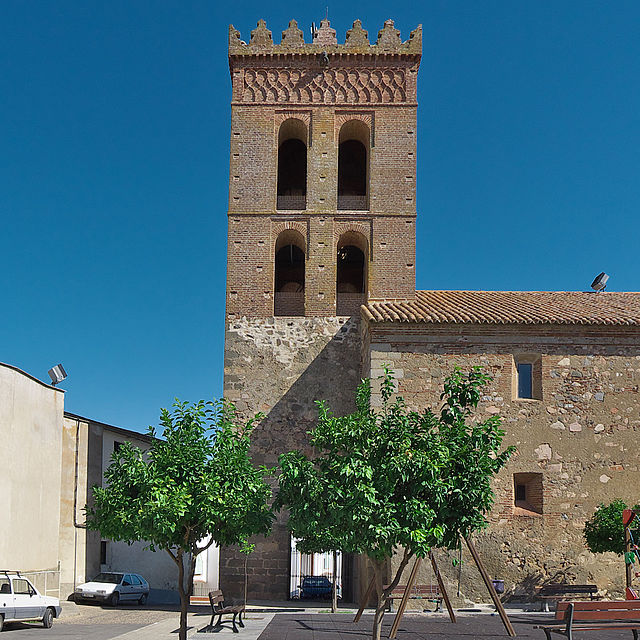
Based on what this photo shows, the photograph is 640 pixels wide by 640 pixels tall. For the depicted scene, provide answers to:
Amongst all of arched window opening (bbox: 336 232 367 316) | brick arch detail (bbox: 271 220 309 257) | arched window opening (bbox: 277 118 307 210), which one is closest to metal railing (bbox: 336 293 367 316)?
arched window opening (bbox: 336 232 367 316)

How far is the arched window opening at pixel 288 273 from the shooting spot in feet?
80.0

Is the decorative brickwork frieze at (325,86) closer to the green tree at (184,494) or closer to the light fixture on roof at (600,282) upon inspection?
the light fixture on roof at (600,282)

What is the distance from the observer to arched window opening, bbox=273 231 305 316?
24.4m

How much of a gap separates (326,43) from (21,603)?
1773 centimetres

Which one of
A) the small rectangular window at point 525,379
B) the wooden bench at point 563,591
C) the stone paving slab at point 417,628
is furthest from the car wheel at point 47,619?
the small rectangular window at point 525,379

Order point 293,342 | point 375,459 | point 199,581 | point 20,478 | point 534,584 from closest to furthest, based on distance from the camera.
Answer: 1. point 375,459
2. point 534,584
3. point 20,478
4. point 293,342
5. point 199,581

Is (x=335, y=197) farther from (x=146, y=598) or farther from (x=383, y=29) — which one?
(x=146, y=598)

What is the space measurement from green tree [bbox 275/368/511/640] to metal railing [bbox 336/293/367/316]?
1255 cm

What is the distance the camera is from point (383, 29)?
83.5 ft

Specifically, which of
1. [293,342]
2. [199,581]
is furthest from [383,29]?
[199,581]

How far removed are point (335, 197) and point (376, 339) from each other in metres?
5.75

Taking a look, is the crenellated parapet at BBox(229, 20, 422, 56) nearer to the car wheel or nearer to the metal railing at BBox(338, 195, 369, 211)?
the metal railing at BBox(338, 195, 369, 211)

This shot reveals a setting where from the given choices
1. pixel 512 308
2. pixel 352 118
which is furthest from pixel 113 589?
pixel 352 118

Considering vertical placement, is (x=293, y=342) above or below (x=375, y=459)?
above
